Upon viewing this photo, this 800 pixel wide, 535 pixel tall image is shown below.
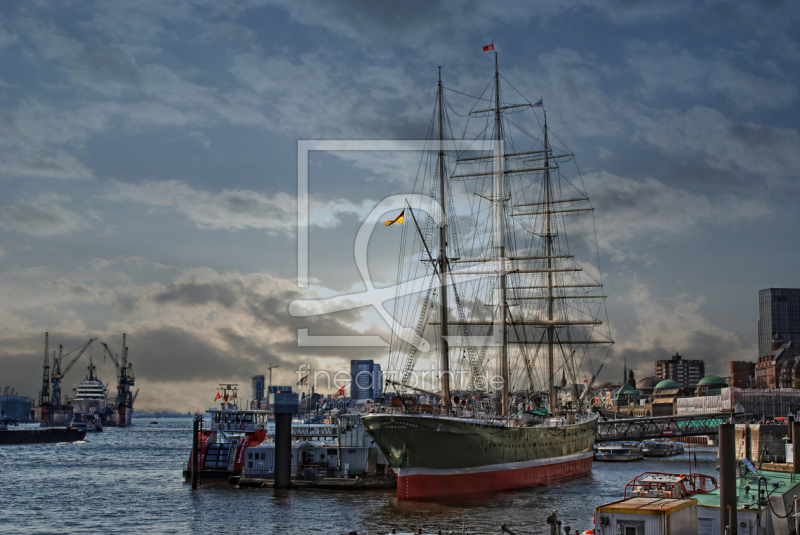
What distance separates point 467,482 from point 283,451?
19.3 meters

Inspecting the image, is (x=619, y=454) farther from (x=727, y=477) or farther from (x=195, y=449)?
(x=727, y=477)

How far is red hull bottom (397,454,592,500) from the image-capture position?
209ft

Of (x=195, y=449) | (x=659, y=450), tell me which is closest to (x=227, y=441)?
(x=195, y=449)

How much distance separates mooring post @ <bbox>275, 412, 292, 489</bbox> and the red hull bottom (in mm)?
14694

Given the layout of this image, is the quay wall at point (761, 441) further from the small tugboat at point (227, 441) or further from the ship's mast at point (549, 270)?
the small tugboat at point (227, 441)

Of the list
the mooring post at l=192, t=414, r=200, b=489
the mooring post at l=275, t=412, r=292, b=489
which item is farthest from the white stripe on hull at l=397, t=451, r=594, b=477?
the mooring post at l=192, t=414, r=200, b=489

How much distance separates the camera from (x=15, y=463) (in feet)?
409

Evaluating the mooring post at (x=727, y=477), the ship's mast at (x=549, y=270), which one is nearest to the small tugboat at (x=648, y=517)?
the mooring post at (x=727, y=477)

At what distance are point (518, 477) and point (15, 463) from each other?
90.5 meters

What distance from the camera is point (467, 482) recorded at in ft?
218

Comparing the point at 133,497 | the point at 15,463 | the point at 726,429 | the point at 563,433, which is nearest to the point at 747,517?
the point at 726,429

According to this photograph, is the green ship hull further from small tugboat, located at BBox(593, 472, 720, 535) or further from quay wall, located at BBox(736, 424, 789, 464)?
quay wall, located at BBox(736, 424, 789, 464)

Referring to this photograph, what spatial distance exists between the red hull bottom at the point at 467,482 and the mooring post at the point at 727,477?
3382 cm

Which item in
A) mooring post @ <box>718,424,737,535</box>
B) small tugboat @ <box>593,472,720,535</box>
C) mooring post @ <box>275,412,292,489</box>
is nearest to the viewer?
small tugboat @ <box>593,472,720,535</box>
